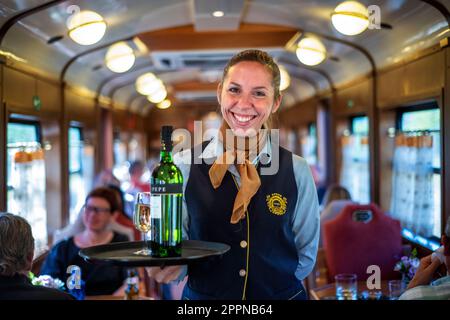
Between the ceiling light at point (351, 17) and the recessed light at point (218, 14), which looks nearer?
the ceiling light at point (351, 17)

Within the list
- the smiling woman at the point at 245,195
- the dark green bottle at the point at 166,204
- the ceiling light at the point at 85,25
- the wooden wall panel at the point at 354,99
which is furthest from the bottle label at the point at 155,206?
the wooden wall panel at the point at 354,99

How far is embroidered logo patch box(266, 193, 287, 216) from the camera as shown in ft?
5.90

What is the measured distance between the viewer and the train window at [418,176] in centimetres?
411

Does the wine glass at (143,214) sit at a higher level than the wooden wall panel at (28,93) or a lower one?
lower

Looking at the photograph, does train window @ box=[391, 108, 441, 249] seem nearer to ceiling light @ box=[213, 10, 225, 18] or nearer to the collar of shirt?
ceiling light @ box=[213, 10, 225, 18]

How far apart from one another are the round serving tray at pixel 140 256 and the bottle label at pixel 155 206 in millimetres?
113

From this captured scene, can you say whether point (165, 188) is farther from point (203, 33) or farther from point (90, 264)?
point (203, 33)

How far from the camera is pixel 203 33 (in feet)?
19.9

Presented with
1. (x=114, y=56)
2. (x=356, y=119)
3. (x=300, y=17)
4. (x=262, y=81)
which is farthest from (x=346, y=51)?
(x=262, y=81)

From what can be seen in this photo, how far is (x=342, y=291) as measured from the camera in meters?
3.29

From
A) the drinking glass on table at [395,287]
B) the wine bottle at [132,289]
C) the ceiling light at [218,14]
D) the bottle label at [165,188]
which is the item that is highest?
the ceiling light at [218,14]

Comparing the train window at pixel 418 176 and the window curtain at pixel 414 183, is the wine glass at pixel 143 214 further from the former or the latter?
the window curtain at pixel 414 183

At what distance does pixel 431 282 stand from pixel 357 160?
187 inches

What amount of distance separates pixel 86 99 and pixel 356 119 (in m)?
3.32
